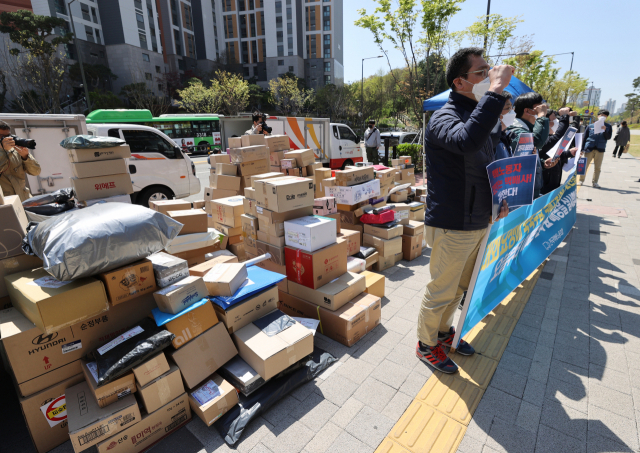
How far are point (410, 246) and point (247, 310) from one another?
318cm

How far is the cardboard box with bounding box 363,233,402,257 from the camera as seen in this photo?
15.3 ft

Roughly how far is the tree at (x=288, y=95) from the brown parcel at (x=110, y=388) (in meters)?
43.1

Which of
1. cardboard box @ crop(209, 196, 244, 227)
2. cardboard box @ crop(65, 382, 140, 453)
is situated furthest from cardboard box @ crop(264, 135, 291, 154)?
cardboard box @ crop(65, 382, 140, 453)

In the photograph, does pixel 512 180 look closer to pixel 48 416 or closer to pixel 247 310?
pixel 247 310

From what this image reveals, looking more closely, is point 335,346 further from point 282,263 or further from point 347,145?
point 347,145

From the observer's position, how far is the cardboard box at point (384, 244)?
465 centimetres

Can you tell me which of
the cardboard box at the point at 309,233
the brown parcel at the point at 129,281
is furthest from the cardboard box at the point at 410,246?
the brown parcel at the point at 129,281

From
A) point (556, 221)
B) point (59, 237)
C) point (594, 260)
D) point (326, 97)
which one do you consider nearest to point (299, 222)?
point (59, 237)

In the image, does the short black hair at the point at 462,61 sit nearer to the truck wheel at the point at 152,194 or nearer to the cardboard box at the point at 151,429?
the cardboard box at the point at 151,429

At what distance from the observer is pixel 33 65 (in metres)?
21.8

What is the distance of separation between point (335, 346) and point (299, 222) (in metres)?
1.30

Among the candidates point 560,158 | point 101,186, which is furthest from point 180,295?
point 560,158

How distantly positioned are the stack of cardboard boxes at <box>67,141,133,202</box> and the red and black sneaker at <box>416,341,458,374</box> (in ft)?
12.7

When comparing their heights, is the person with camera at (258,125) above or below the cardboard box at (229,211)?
above
